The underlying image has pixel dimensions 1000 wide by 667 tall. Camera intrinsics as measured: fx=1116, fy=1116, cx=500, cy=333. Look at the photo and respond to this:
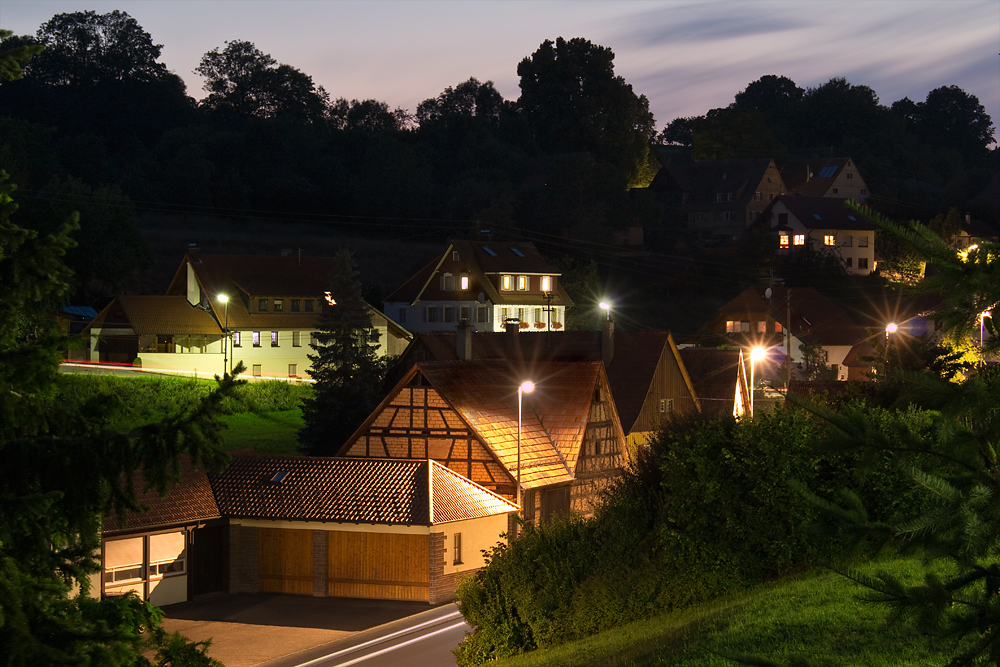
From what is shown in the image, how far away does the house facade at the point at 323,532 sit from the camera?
104 ft

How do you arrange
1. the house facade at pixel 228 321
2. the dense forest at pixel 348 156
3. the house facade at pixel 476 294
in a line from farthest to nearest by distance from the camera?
1. the dense forest at pixel 348 156
2. the house facade at pixel 476 294
3. the house facade at pixel 228 321

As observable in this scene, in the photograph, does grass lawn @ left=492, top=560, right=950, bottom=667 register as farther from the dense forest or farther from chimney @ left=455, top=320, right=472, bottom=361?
the dense forest

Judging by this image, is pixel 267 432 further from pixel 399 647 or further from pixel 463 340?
pixel 399 647

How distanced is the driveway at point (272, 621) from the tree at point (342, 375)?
588 inches

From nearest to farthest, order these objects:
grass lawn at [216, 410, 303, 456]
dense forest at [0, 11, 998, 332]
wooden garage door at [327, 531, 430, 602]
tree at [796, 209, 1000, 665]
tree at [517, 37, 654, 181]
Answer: tree at [796, 209, 1000, 665]
wooden garage door at [327, 531, 430, 602]
grass lawn at [216, 410, 303, 456]
dense forest at [0, 11, 998, 332]
tree at [517, 37, 654, 181]

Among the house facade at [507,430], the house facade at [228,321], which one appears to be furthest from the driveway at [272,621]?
the house facade at [228,321]

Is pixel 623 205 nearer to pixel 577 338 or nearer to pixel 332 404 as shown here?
pixel 577 338

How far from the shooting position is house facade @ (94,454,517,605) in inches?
1254

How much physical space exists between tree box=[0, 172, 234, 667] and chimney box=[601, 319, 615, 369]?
4051cm

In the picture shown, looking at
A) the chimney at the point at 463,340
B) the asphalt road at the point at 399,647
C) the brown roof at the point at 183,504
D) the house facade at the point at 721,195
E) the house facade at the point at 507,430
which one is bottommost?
the asphalt road at the point at 399,647

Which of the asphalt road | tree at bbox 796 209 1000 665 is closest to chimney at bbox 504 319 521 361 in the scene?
the asphalt road

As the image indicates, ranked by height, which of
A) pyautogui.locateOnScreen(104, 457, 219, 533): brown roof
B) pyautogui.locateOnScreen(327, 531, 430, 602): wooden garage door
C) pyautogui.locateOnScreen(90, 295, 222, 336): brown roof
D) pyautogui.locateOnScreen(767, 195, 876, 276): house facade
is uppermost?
pyautogui.locateOnScreen(767, 195, 876, 276): house facade

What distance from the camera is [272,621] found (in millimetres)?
29672

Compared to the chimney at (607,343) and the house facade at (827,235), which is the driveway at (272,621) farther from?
the house facade at (827,235)
